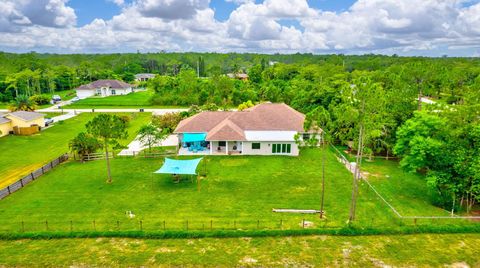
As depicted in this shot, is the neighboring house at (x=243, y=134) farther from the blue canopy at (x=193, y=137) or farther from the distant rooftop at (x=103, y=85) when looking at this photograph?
the distant rooftop at (x=103, y=85)

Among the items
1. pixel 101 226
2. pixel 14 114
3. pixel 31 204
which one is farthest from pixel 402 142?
pixel 14 114

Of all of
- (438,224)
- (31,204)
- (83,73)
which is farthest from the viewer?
(83,73)

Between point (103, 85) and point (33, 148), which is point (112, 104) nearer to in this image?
point (103, 85)

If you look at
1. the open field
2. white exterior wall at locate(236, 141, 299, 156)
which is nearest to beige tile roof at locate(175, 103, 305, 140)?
white exterior wall at locate(236, 141, 299, 156)

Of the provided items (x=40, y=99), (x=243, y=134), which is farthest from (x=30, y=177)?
(x=40, y=99)

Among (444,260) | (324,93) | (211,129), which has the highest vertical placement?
(324,93)

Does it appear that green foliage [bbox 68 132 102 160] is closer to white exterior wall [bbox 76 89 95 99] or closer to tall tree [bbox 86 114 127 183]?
tall tree [bbox 86 114 127 183]

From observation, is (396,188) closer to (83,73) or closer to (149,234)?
(149,234)
